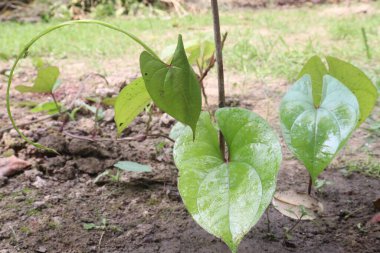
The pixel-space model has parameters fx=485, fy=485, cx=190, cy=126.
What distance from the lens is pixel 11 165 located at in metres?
1.39

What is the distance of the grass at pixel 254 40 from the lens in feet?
8.68

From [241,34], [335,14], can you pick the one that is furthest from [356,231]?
[335,14]

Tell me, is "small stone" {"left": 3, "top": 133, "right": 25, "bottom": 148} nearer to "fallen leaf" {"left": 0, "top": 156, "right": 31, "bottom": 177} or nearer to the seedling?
"fallen leaf" {"left": 0, "top": 156, "right": 31, "bottom": 177}

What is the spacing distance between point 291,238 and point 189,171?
1.13ft

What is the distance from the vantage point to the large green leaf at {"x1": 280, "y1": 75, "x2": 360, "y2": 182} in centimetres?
79

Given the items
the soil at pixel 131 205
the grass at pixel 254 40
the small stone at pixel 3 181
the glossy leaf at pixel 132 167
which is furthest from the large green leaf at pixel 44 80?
the grass at pixel 254 40

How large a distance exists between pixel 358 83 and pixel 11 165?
96 centimetres

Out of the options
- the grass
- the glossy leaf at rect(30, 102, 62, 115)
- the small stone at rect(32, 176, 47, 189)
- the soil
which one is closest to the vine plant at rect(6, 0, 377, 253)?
the soil

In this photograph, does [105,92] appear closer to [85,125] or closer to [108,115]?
[108,115]

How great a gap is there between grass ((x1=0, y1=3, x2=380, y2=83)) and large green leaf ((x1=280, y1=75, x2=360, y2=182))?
1.40m

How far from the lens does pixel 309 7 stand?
5883 mm

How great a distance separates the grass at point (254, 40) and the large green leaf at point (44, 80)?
1.17m

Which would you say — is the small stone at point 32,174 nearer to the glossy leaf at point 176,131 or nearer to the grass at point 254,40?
the glossy leaf at point 176,131

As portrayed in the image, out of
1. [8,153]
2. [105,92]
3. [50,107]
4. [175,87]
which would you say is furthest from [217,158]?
[105,92]
